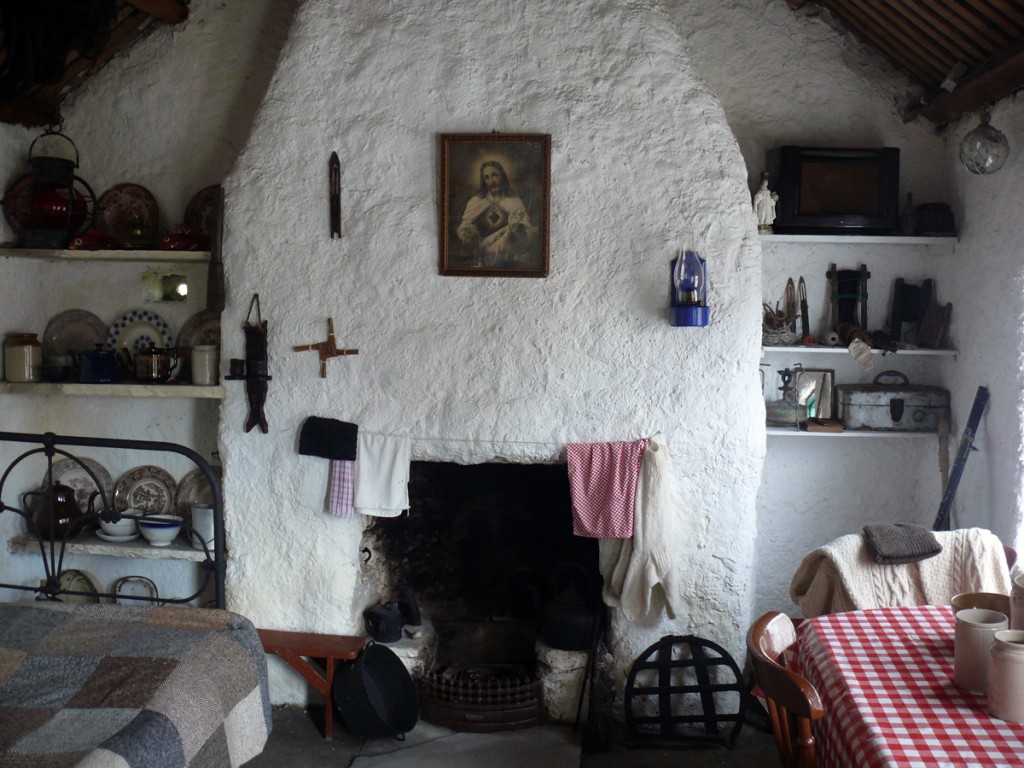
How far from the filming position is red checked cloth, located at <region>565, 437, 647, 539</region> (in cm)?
383

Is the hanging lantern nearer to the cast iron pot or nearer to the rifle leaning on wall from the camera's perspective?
the cast iron pot

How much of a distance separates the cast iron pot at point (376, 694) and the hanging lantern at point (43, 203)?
7.24 ft

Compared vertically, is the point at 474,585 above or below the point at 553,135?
below

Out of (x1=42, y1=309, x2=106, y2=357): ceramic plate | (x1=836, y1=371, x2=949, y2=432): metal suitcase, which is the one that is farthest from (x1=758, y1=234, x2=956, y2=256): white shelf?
(x1=42, y1=309, x2=106, y2=357): ceramic plate

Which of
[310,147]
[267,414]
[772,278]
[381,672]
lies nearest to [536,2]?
[310,147]

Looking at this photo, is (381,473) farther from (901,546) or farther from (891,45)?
(891,45)

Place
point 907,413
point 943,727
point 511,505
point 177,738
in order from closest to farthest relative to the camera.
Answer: point 943,727, point 177,738, point 907,413, point 511,505

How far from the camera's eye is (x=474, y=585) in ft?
14.6

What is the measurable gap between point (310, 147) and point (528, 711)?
8.21 feet

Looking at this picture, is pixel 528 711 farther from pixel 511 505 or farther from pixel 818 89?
pixel 818 89

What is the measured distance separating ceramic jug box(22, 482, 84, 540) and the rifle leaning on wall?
145 inches

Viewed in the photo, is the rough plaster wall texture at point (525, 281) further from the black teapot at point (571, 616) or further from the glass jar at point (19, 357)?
the glass jar at point (19, 357)

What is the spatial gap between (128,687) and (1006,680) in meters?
2.12

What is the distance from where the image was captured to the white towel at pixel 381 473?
3.94 meters
